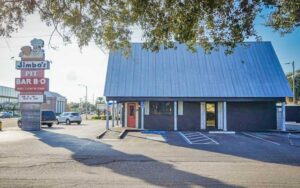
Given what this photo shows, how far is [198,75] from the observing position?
27859mm

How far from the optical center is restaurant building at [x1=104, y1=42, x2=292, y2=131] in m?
26.3

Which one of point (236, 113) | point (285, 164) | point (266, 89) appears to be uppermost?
point (266, 89)

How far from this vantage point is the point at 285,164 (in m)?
11.6

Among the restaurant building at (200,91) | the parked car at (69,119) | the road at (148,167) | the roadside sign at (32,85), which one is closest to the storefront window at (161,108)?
the restaurant building at (200,91)

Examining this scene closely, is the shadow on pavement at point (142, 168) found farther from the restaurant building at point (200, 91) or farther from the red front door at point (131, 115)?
the red front door at point (131, 115)

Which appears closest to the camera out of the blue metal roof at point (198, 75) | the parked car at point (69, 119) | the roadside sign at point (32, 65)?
the blue metal roof at point (198, 75)

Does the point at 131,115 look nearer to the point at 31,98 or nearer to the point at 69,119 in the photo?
the point at 31,98

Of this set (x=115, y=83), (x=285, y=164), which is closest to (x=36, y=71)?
(x=115, y=83)

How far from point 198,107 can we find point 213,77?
2.90 metres

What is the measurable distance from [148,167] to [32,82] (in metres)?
21.2

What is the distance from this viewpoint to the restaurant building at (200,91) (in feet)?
86.4

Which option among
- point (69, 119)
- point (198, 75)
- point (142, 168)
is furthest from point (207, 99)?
point (69, 119)

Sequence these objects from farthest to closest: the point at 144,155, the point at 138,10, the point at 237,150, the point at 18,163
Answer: the point at 237,150 < the point at 144,155 < the point at 18,163 < the point at 138,10

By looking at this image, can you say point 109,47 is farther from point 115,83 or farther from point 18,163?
point 115,83
